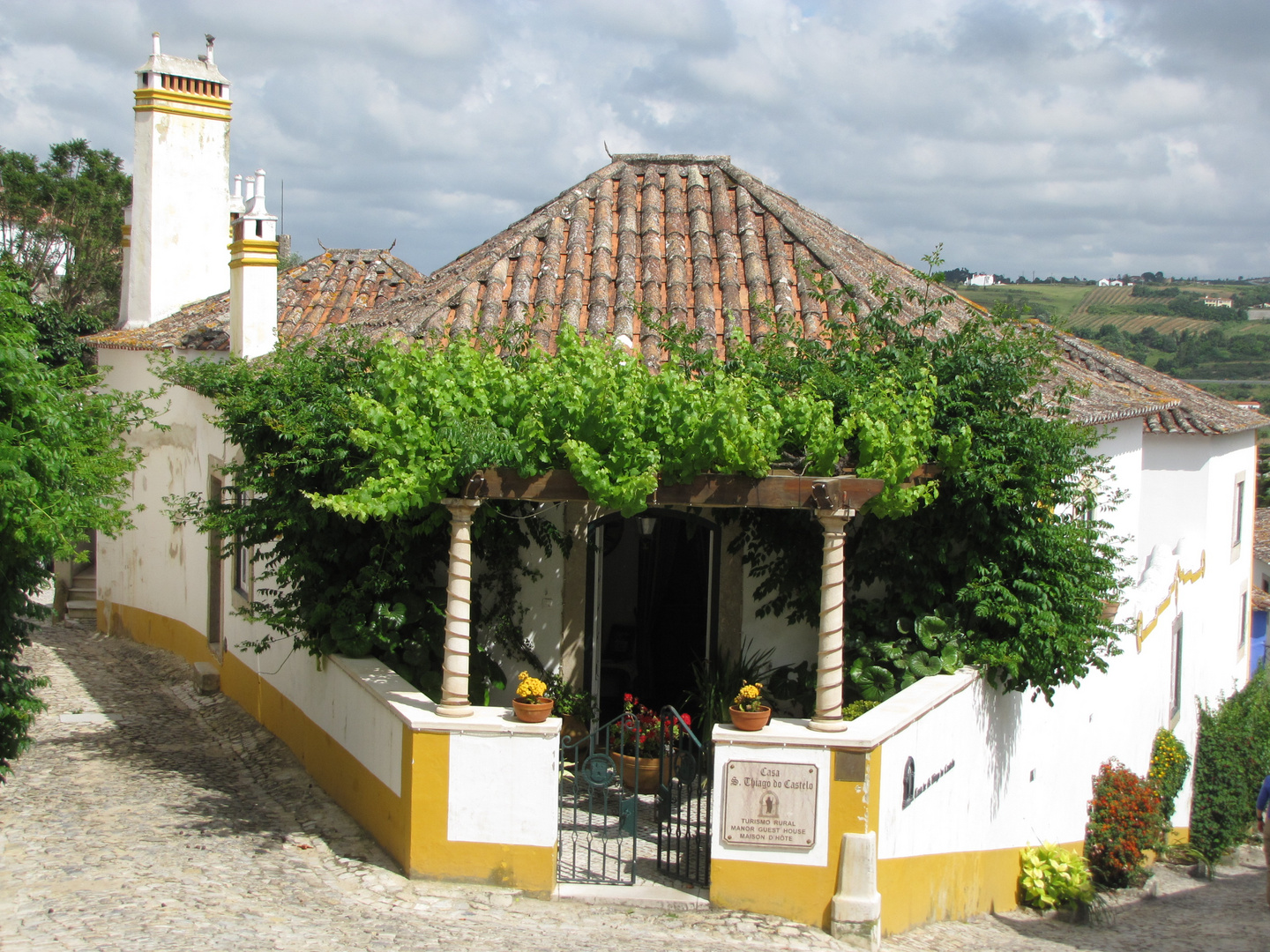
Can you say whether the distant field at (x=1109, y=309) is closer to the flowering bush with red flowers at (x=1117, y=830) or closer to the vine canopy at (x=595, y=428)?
the flowering bush with red flowers at (x=1117, y=830)

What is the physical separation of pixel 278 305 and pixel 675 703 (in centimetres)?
725

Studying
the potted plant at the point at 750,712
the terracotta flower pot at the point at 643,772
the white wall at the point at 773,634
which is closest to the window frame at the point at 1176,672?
the white wall at the point at 773,634

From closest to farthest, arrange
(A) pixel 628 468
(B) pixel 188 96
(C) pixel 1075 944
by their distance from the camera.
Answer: (A) pixel 628 468
(C) pixel 1075 944
(B) pixel 188 96

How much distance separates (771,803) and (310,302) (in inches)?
369

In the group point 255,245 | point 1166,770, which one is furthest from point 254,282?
point 1166,770

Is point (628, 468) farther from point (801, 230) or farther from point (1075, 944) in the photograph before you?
point (1075, 944)

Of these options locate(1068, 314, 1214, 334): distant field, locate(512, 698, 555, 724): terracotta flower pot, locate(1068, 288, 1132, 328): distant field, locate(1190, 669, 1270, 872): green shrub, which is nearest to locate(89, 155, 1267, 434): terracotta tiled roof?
locate(512, 698, 555, 724): terracotta flower pot

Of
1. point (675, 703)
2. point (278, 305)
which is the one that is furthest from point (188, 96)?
point (675, 703)

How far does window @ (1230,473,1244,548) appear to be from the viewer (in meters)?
20.5

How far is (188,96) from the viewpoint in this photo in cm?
1623

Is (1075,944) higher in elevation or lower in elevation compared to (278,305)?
lower

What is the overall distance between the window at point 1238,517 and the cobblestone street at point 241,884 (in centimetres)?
1071

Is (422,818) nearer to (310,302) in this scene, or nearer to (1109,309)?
(310,302)

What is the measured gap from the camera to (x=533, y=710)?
7098mm
